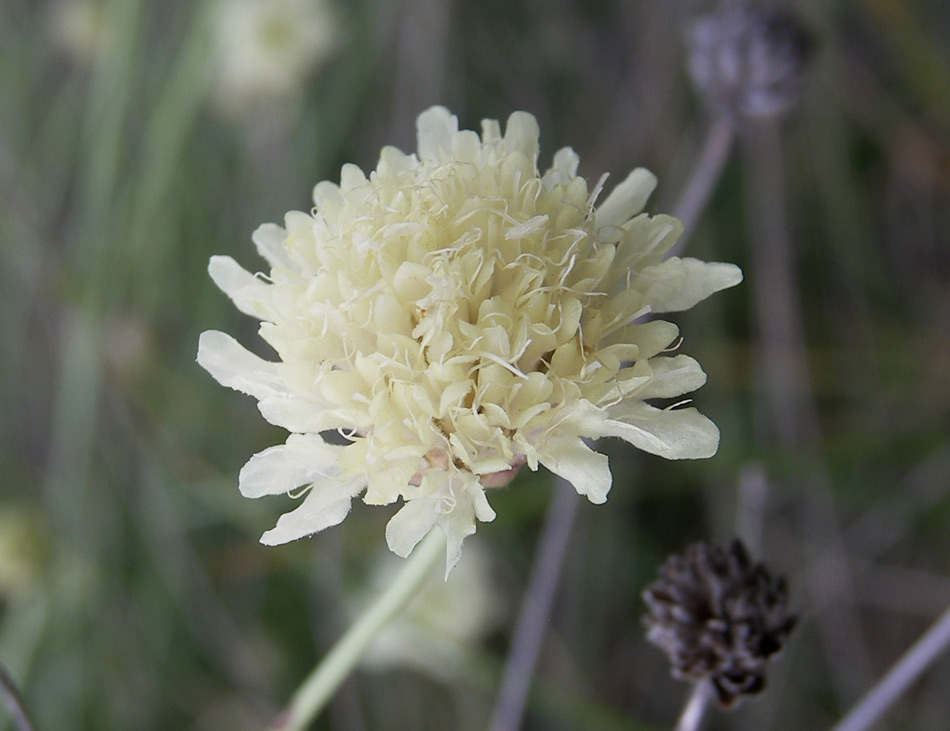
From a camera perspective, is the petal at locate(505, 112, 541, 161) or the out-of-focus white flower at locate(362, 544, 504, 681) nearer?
the petal at locate(505, 112, 541, 161)

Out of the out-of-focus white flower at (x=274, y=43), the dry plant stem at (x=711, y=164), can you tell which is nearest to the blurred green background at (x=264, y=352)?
the out-of-focus white flower at (x=274, y=43)

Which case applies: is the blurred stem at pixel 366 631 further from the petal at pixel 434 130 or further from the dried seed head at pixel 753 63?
the dried seed head at pixel 753 63

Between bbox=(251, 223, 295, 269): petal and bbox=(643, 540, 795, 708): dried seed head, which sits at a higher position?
bbox=(251, 223, 295, 269): petal

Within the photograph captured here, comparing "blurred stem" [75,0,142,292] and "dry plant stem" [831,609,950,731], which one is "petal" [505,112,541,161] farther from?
"blurred stem" [75,0,142,292]

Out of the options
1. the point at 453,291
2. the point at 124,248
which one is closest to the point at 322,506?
the point at 453,291

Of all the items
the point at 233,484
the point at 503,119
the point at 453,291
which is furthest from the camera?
the point at 503,119

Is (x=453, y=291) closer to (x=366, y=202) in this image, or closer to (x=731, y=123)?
(x=366, y=202)

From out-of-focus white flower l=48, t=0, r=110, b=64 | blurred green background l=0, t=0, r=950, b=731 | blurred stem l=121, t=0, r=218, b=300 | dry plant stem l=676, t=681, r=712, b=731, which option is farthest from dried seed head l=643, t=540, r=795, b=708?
out-of-focus white flower l=48, t=0, r=110, b=64
